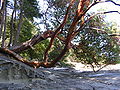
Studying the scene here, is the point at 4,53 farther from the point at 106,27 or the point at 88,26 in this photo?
the point at 106,27

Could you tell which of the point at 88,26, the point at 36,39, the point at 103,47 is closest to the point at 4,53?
the point at 36,39

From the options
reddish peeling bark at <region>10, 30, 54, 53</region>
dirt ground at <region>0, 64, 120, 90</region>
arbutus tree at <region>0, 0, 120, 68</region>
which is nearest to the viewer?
dirt ground at <region>0, 64, 120, 90</region>

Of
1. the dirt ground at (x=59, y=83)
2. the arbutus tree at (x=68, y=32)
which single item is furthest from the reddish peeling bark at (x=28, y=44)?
the dirt ground at (x=59, y=83)

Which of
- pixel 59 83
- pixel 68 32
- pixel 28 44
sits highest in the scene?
pixel 68 32

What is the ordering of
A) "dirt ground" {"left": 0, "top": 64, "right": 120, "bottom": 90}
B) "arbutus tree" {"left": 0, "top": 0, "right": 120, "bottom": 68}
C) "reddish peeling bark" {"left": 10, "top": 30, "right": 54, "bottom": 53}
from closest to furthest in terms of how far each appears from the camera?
"dirt ground" {"left": 0, "top": 64, "right": 120, "bottom": 90} < "arbutus tree" {"left": 0, "top": 0, "right": 120, "bottom": 68} < "reddish peeling bark" {"left": 10, "top": 30, "right": 54, "bottom": 53}

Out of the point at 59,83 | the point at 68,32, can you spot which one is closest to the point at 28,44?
the point at 68,32

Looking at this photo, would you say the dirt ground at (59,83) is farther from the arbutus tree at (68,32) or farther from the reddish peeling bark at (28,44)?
the reddish peeling bark at (28,44)

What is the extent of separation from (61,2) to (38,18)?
8.45 feet

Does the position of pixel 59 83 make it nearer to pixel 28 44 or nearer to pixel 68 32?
pixel 68 32

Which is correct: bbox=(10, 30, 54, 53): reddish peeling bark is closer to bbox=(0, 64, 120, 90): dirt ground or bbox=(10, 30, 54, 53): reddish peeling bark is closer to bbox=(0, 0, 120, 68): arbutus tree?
bbox=(0, 0, 120, 68): arbutus tree

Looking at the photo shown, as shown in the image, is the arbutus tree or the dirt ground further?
the arbutus tree

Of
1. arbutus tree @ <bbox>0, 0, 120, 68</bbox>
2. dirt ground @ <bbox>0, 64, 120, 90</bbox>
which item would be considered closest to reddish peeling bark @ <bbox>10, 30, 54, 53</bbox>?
arbutus tree @ <bbox>0, 0, 120, 68</bbox>

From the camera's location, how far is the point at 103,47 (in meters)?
6.74

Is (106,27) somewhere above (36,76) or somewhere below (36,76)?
above
